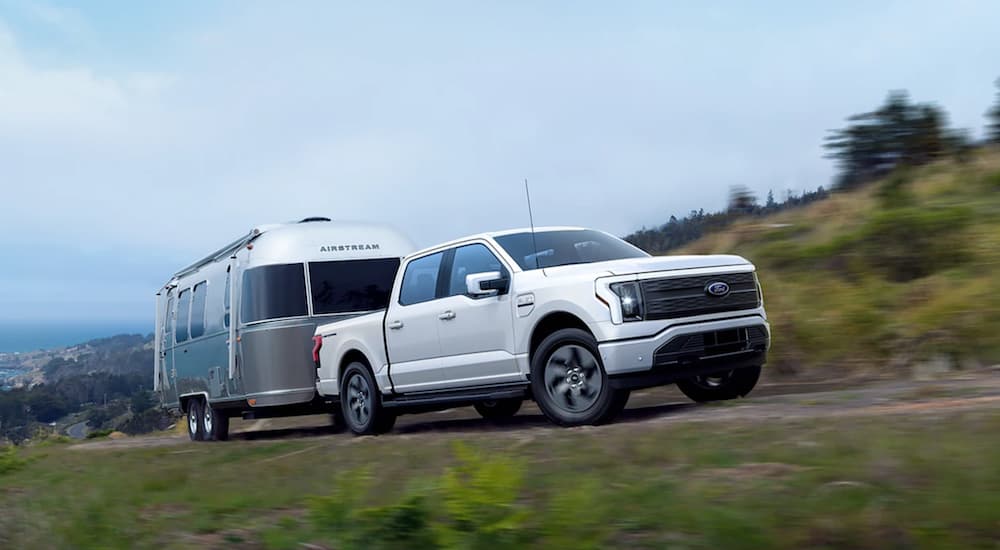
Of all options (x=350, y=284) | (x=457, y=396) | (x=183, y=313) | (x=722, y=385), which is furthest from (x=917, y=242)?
(x=183, y=313)

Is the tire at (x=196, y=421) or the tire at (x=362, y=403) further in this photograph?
the tire at (x=196, y=421)

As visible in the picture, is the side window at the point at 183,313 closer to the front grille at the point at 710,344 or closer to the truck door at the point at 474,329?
the truck door at the point at 474,329

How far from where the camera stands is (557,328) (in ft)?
28.7

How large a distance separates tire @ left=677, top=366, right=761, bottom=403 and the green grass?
1.91 metres

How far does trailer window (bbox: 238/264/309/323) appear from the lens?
40.5 feet

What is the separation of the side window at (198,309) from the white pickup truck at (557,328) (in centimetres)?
424

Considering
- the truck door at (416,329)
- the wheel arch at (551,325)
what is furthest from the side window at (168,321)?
the wheel arch at (551,325)

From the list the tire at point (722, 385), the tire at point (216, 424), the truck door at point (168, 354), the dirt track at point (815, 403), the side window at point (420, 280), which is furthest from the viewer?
the truck door at point (168, 354)

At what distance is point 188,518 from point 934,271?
8.37 meters

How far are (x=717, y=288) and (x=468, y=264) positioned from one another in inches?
96.8

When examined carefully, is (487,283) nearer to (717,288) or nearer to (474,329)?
(474,329)

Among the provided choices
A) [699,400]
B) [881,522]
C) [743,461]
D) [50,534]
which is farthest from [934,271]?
[50,534]

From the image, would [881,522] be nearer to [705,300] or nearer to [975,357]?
[705,300]

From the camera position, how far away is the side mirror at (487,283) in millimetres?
8992
